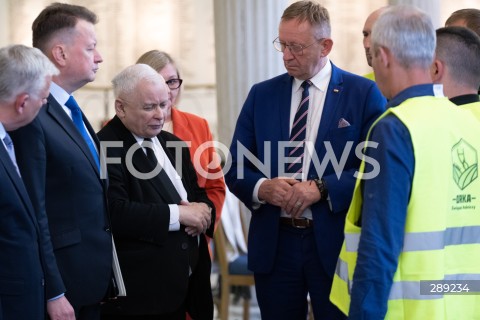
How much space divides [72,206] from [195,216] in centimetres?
61

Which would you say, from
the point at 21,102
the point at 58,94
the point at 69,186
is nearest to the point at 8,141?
the point at 21,102

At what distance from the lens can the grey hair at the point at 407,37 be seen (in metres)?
2.37

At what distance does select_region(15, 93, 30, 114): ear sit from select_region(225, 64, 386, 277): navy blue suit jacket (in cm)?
115

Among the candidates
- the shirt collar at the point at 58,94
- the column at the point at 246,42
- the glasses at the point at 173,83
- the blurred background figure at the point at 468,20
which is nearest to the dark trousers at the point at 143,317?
the shirt collar at the point at 58,94

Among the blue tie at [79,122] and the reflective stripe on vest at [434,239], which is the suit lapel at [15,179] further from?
the reflective stripe on vest at [434,239]

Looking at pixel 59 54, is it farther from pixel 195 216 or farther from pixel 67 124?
pixel 195 216

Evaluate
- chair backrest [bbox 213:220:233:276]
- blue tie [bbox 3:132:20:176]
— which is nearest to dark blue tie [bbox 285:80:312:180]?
blue tie [bbox 3:132:20:176]

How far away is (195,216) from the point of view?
3252 mm

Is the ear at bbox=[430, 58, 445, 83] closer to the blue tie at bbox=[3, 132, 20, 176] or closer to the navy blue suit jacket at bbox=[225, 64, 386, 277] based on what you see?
the navy blue suit jacket at bbox=[225, 64, 386, 277]

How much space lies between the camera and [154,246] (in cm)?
321

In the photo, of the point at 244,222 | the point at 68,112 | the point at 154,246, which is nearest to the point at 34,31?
the point at 68,112

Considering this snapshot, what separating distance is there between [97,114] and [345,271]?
6023 millimetres

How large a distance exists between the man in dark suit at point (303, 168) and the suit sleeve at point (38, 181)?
97cm

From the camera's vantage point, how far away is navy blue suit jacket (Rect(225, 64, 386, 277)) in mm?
3191
